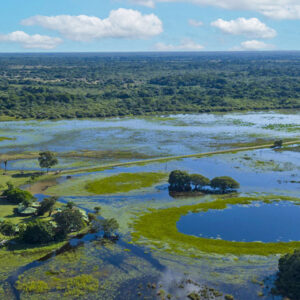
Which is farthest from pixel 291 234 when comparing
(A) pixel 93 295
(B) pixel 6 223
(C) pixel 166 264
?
(B) pixel 6 223

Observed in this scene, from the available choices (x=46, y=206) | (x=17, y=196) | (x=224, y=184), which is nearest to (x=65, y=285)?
(x=46, y=206)

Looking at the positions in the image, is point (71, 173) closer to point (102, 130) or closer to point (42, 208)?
point (42, 208)

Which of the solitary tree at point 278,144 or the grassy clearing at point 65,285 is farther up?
the solitary tree at point 278,144

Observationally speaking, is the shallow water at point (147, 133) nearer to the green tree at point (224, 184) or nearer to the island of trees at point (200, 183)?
the island of trees at point (200, 183)

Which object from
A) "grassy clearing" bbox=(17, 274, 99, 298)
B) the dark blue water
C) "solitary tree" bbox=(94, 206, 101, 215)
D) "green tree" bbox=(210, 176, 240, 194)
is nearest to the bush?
"solitary tree" bbox=(94, 206, 101, 215)

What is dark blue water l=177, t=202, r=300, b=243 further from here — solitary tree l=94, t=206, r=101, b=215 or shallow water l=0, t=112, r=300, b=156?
shallow water l=0, t=112, r=300, b=156

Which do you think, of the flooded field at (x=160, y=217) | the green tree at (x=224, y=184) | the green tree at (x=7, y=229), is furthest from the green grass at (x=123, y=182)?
the green tree at (x=7, y=229)

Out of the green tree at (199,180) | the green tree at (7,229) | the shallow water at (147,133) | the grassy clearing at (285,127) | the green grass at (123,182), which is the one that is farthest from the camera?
the grassy clearing at (285,127)
